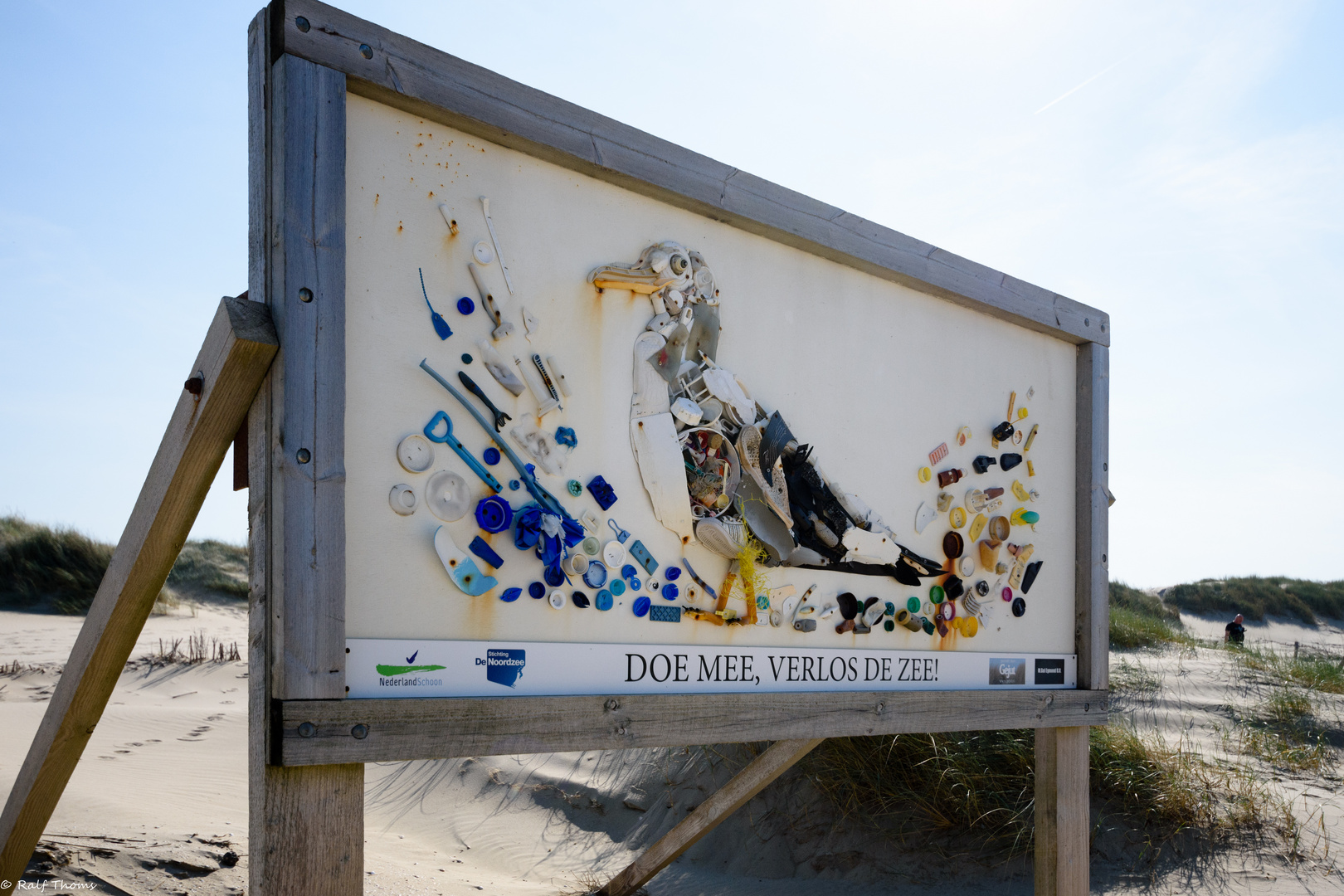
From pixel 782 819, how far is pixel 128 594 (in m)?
4.54

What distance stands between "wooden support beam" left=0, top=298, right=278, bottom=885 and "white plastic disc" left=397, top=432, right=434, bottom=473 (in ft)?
1.09

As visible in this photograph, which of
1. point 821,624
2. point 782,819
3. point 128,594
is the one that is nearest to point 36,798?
point 128,594

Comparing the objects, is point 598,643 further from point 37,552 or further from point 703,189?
point 37,552

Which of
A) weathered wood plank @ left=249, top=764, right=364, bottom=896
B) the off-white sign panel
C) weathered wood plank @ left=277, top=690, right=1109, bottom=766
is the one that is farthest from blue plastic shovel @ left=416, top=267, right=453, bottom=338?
weathered wood plank @ left=249, top=764, right=364, bottom=896

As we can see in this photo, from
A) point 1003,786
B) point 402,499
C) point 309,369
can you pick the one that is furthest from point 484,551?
point 1003,786

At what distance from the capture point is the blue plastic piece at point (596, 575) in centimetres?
239

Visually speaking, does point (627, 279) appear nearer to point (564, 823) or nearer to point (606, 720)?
point (606, 720)

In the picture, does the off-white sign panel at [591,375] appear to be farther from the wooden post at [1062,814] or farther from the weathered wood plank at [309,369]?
the wooden post at [1062,814]

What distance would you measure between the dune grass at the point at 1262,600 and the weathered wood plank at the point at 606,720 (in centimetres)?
1930

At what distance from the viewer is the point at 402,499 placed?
208 centimetres

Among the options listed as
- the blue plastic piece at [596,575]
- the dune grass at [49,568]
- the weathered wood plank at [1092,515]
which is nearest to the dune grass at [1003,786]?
the weathered wood plank at [1092,515]

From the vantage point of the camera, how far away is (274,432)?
1.92 meters

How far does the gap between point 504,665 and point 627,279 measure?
41.9 inches

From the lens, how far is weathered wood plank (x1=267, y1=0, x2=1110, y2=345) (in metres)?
2.10
